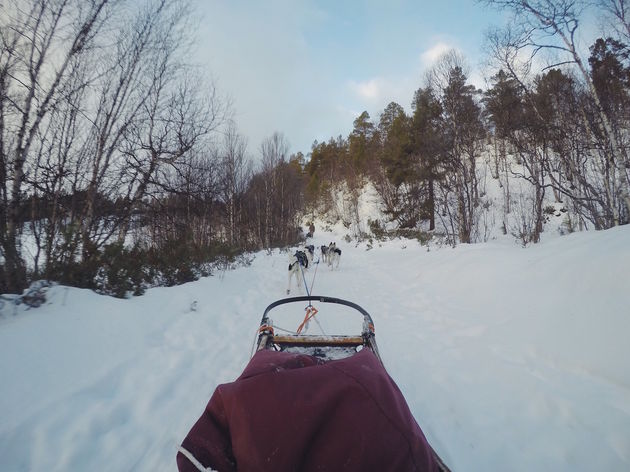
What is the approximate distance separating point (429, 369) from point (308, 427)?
2395mm

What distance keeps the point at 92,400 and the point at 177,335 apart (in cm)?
140

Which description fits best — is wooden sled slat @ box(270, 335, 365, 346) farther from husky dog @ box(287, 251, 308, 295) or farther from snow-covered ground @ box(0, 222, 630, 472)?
husky dog @ box(287, 251, 308, 295)

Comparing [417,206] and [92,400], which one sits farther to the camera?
[417,206]

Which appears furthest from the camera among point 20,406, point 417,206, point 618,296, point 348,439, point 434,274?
point 417,206

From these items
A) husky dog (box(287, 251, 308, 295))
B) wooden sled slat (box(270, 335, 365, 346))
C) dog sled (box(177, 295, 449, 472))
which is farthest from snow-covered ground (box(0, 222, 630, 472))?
husky dog (box(287, 251, 308, 295))

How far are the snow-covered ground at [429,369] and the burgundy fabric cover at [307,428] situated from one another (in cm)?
113

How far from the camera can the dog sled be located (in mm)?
827

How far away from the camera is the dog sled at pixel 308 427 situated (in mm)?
827

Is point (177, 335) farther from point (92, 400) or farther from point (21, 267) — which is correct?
point (21, 267)

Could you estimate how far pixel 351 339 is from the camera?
2115mm

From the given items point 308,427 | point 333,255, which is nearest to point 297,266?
point 333,255

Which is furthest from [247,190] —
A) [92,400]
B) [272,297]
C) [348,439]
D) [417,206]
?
[348,439]

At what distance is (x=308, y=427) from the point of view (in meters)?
0.86

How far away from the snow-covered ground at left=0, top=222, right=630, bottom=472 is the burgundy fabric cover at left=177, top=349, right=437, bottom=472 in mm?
1131
